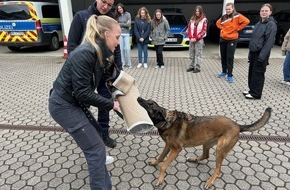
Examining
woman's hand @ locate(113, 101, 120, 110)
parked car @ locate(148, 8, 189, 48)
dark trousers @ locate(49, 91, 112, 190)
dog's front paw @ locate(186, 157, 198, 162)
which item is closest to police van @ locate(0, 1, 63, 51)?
parked car @ locate(148, 8, 189, 48)

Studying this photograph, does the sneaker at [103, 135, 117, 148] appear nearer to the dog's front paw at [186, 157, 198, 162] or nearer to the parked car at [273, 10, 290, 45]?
the dog's front paw at [186, 157, 198, 162]

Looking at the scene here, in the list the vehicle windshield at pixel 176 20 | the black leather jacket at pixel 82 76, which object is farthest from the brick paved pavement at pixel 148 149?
the vehicle windshield at pixel 176 20

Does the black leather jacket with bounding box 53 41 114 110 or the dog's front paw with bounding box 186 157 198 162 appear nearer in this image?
the black leather jacket with bounding box 53 41 114 110

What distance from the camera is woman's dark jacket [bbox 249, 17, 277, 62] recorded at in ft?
16.0

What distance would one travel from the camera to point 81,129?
221cm

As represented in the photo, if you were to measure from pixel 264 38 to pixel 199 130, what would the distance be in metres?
3.14

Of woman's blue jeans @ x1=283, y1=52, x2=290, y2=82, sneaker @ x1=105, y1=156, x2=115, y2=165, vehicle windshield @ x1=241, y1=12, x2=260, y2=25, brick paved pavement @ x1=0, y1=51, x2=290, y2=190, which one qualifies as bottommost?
brick paved pavement @ x1=0, y1=51, x2=290, y2=190

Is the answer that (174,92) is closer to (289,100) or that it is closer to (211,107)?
(211,107)

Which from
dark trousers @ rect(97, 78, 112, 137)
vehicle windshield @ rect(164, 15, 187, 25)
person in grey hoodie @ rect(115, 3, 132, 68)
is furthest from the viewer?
vehicle windshield @ rect(164, 15, 187, 25)

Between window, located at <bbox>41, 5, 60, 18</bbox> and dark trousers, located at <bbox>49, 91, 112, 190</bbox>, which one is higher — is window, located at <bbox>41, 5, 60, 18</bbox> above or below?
above

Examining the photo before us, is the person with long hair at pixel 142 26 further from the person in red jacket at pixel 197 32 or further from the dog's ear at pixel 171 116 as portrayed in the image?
the dog's ear at pixel 171 116

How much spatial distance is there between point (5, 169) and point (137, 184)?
1675 millimetres

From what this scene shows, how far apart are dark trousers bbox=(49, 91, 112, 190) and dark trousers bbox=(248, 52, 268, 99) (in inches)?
161

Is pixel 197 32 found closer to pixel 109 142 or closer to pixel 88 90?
pixel 109 142
